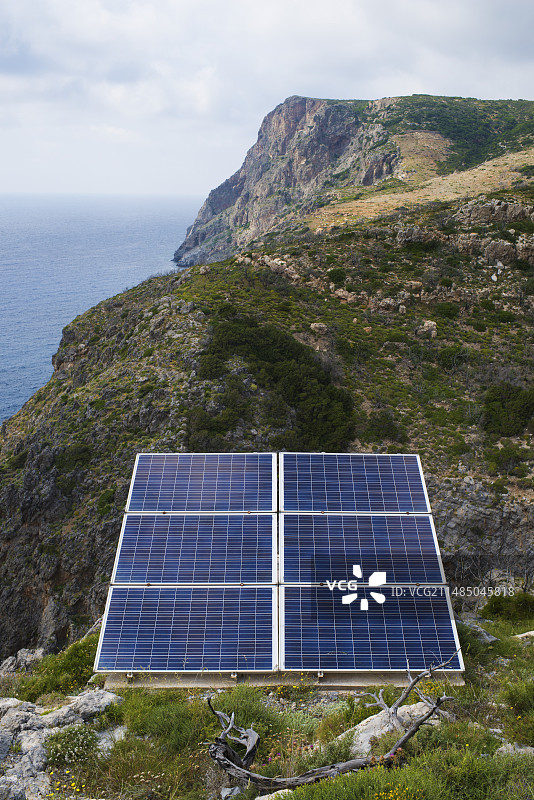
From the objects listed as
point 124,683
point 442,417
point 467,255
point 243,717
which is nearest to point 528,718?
point 243,717

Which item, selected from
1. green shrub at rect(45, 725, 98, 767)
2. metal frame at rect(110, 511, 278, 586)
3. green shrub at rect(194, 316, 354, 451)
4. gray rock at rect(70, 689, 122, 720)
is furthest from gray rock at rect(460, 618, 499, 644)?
green shrub at rect(194, 316, 354, 451)

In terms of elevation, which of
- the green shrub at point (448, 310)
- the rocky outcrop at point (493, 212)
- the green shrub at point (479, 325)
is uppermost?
the rocky outcrop at point (493, 212)

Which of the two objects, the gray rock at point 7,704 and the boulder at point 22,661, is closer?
the gray rock at point 7,704

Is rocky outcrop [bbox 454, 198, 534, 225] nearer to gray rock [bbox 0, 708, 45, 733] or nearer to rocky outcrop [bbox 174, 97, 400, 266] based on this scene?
gray rock [bbox 0, 708, 45, 733]

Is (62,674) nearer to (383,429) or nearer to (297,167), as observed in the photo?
(383,429)

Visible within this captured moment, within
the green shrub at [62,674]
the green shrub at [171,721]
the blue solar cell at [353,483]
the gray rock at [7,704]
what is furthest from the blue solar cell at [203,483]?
the gray rock at [7,704]

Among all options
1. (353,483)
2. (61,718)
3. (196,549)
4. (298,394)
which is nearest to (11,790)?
(61,718)

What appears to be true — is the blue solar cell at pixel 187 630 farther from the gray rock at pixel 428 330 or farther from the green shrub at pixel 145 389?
the gray rock at pixel 428 330
